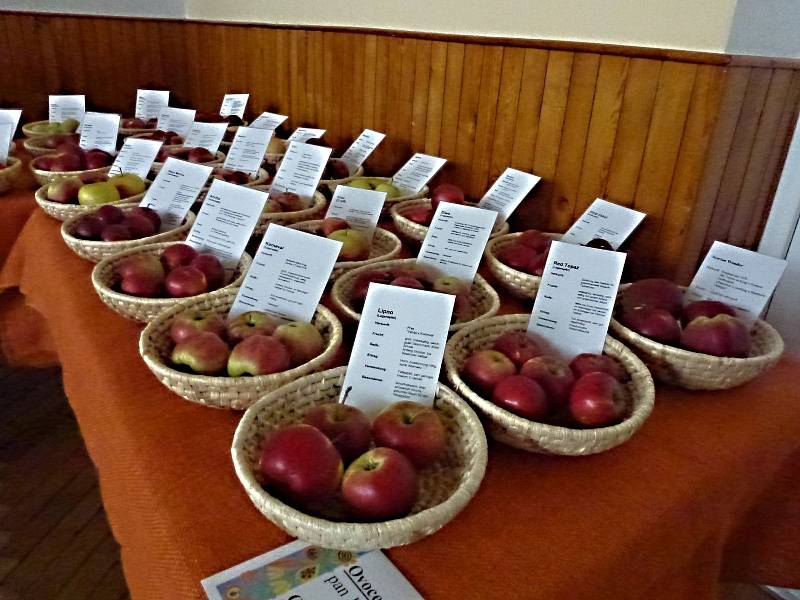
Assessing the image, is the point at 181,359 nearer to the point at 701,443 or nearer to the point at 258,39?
the point at 701,443

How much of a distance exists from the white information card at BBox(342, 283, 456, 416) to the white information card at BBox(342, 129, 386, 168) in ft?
3.43

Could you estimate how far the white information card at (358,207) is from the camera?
1251 mm

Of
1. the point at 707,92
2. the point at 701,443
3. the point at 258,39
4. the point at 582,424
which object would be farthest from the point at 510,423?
the point at 258,39

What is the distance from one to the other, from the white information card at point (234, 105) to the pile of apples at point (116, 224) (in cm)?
117

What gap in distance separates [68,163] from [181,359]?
1.06 meters

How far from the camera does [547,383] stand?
733mm

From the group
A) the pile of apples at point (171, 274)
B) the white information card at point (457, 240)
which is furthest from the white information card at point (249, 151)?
the white information card at point (457, 240)

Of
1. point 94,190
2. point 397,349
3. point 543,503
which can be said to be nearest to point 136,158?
point 94,190

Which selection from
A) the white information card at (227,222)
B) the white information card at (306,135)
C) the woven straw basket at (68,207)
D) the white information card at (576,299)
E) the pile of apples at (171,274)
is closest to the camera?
the white information card at (576,299)

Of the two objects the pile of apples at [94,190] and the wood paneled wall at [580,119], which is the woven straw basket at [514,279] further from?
the pile of apples at [94,190]

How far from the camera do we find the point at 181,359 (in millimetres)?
757

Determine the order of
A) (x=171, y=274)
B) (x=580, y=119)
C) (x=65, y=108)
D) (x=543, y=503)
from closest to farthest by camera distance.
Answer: (x=543, y=503), (x=171, y=274), (x=580, y=119), (x=65, y=108)

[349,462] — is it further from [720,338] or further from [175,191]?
[175,191]

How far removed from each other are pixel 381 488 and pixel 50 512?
1365 mm
